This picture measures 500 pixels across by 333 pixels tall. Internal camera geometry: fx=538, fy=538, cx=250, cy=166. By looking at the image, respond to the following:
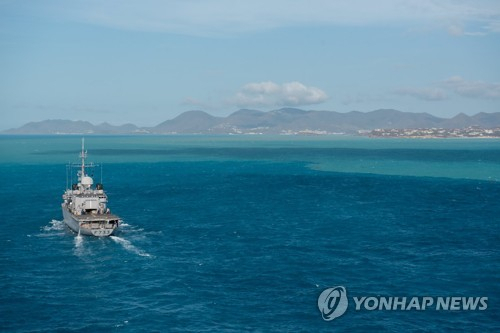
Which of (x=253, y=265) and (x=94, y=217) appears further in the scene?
(x=94, y=217)

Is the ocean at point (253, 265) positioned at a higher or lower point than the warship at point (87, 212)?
lower

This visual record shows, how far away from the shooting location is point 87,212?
114000 mm

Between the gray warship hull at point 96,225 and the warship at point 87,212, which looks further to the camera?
the warship at point 87,212

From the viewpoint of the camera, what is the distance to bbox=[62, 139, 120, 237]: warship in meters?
103

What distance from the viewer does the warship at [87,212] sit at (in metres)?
103

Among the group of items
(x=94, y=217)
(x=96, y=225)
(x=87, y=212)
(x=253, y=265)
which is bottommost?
(x=253, y=265)

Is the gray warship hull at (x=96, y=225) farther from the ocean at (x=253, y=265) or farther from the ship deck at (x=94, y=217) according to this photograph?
the ocean at (x=253, y=265)

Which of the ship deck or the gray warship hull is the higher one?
the ship deck

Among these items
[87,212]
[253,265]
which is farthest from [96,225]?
[253,265]

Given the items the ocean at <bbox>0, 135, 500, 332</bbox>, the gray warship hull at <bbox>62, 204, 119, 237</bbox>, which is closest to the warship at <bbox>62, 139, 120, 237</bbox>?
the gray warship hull at <bbox>62, 204, 119, 237</bbox>

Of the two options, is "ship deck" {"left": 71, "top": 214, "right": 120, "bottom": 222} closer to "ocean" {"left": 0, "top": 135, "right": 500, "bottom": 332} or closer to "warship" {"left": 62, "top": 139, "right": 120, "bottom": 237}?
"warship" {"left": 62, "top": 139, "right": 120, "bottom": 237}

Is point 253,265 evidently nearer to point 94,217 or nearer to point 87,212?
point 94,217

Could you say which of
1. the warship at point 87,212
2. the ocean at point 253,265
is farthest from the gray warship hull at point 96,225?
the ocean at point 253,265

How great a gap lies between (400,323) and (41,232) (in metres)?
74.2
